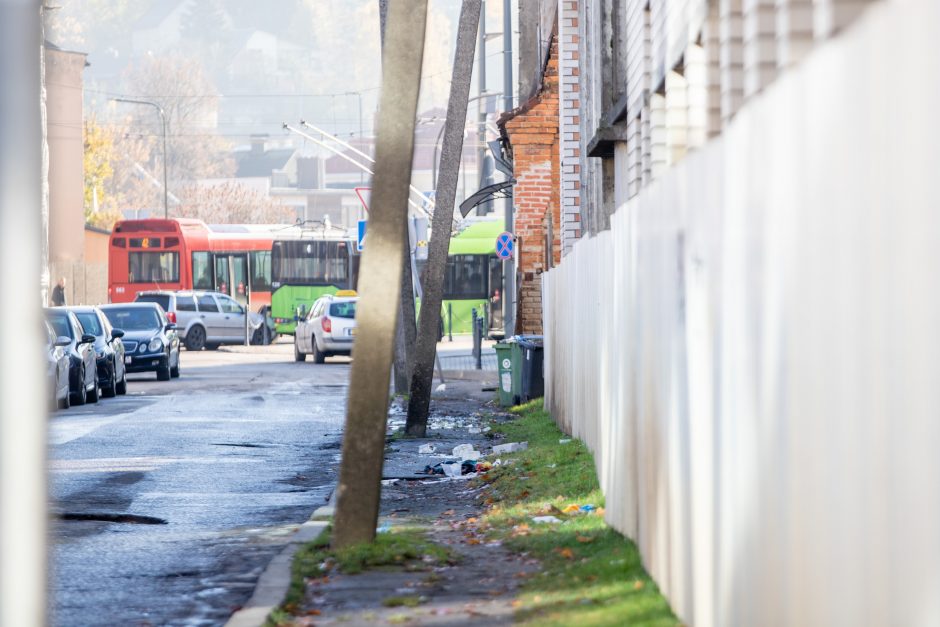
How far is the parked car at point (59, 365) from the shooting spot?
21969 mm

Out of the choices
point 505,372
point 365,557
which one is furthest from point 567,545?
point 505,372

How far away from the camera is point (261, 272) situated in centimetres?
5578

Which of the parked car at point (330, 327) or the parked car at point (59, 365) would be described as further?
the parked car at point (330, 327)

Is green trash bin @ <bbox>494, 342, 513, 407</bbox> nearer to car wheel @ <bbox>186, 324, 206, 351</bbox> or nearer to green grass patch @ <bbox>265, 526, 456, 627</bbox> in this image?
green grass patch @ <bbox>265, 526, 456, 627</bbox>

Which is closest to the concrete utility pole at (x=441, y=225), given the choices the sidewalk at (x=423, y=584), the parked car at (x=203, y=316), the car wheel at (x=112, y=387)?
the sidewalk at (x=423, y=584)

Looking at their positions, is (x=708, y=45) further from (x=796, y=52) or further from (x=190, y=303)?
(x=190, y=303)

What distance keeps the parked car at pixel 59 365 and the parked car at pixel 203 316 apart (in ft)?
70.1

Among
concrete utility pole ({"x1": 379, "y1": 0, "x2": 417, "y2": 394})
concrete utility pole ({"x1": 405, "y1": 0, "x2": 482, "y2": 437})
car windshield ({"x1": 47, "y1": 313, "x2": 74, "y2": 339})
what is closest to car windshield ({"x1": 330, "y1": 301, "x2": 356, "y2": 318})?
concrete utility pole ({"x1": 379, "y1": 0, "x2": 417, "y2": 394})

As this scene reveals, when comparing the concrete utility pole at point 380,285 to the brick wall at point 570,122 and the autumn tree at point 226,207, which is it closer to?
the brick wall at point 570,122

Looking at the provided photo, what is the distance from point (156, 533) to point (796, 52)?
6.31 m

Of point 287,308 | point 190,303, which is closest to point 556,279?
point 190,303

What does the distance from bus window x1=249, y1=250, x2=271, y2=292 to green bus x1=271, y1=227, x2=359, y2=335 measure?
0.23m

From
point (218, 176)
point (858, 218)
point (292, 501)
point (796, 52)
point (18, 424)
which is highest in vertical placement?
point (218, 176)

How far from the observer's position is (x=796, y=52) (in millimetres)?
5922
